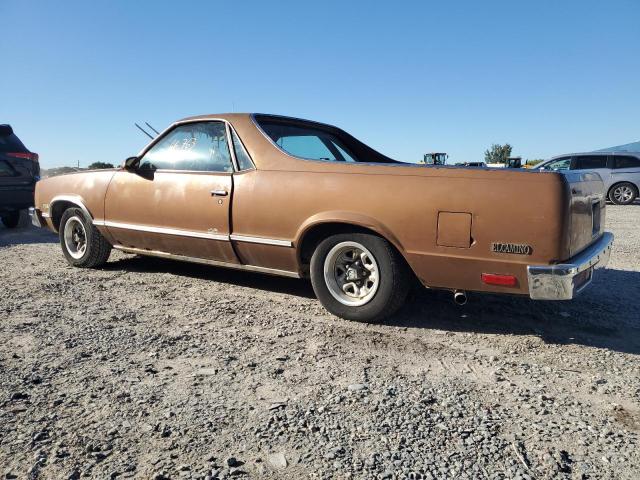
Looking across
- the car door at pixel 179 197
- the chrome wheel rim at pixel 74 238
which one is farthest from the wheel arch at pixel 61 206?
the car door at pixel 179 197

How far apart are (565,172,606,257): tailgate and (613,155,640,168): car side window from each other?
1200cm

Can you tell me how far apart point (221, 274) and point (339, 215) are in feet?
6.67

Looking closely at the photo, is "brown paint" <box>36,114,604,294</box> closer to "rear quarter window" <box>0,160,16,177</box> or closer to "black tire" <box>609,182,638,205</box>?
"rear quarter window" <box>0,160,16,177</box>

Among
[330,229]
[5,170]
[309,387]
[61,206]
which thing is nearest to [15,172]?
[5,170]

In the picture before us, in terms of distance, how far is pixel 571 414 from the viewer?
87.0 inches

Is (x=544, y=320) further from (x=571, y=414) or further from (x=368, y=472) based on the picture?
(x=368, y=472)

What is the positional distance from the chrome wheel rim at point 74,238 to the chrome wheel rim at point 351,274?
10.2 feet

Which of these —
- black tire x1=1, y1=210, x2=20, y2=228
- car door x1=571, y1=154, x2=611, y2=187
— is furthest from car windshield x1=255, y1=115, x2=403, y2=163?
car door x1=571, y1=154, x2=611, y2=187

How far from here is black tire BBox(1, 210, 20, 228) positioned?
889 centimetres

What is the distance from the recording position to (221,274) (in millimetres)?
4934

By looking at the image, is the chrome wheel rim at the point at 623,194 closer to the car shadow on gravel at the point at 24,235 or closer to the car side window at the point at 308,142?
the car side window at the point at 308,142

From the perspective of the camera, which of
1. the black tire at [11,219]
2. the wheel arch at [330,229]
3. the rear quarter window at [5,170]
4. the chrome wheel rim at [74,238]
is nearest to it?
the wheel arch at [330,229]

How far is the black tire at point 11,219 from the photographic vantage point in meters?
8.89

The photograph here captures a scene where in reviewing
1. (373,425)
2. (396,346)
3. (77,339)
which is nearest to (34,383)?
(77,339)
